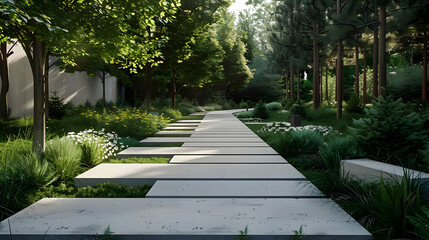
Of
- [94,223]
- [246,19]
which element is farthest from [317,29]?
[246,19]

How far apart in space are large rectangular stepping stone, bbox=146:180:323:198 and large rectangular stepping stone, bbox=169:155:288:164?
63.8 inches

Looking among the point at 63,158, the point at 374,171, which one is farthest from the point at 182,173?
the point at 374,171

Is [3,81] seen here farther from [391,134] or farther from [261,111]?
[391,134]

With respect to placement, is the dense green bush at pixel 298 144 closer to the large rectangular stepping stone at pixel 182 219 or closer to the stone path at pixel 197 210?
the stone path at pixel 197 210

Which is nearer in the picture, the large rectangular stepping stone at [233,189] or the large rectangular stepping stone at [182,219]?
the large rectangular stepping stone at [182,219]

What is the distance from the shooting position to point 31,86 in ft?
60.1

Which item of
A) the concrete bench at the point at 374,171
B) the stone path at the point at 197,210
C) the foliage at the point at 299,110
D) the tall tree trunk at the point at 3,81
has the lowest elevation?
the stone path at the point at 197,210

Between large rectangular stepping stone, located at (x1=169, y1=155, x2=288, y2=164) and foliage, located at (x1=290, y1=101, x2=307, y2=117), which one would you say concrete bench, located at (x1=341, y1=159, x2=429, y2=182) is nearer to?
large rectangular stepping stone, located at (x1=169, y1=155, x2=288, y2=164)

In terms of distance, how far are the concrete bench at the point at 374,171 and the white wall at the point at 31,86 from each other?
1759cm

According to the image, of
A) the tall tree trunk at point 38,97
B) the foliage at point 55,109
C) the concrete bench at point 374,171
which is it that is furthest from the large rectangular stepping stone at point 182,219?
the foliage at point 55,109

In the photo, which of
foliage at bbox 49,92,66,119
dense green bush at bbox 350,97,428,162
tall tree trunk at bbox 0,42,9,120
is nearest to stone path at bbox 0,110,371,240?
dense green bush at bbox 350,97,428,162

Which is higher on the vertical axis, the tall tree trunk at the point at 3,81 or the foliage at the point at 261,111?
the tall tree trunk at the point at 3,81

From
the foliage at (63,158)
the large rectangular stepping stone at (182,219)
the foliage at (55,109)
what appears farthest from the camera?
the foliage at (55,109)

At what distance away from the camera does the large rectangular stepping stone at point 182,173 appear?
5137 millimetres
